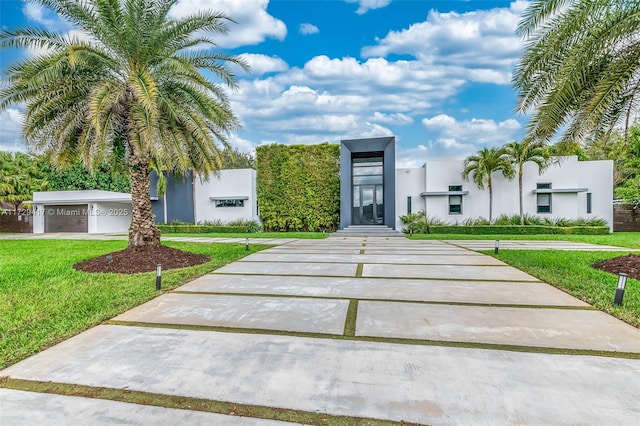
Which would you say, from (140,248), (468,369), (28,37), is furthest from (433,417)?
(28,37)

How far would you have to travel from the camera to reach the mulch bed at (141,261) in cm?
746

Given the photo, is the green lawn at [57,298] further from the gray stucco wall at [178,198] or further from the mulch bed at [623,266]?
the gray stucco wall at [178,198]

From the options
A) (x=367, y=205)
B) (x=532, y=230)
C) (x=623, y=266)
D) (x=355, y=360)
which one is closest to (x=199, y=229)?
(x=367, y=205)

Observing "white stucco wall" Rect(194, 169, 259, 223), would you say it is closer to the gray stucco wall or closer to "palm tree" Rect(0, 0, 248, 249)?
the gray stucco wall

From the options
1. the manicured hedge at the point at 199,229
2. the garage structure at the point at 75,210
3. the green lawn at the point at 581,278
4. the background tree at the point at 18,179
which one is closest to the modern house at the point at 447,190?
the manicured hedge at the point at 199,229

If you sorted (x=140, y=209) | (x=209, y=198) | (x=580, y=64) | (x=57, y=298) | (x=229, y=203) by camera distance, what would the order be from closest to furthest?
(x=57, y=298)
(x=580, y=64)
(x=140, y=209)
(x=229, y=203)
(x=209, y=198)

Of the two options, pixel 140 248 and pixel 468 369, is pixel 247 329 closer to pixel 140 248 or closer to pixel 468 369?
pixel 468 369

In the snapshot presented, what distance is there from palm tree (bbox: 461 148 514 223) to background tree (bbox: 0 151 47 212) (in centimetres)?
3203

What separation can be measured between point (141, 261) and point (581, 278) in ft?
31.8

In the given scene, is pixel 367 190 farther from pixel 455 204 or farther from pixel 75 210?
pixel 75 210

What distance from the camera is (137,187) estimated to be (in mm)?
8391

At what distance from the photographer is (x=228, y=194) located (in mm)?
21875

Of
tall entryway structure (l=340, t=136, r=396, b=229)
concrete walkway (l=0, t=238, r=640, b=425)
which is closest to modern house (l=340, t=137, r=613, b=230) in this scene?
tall entryway structure (l=340, t=136, r=396, b=229)

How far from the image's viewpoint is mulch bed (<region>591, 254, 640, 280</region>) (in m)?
6.38
